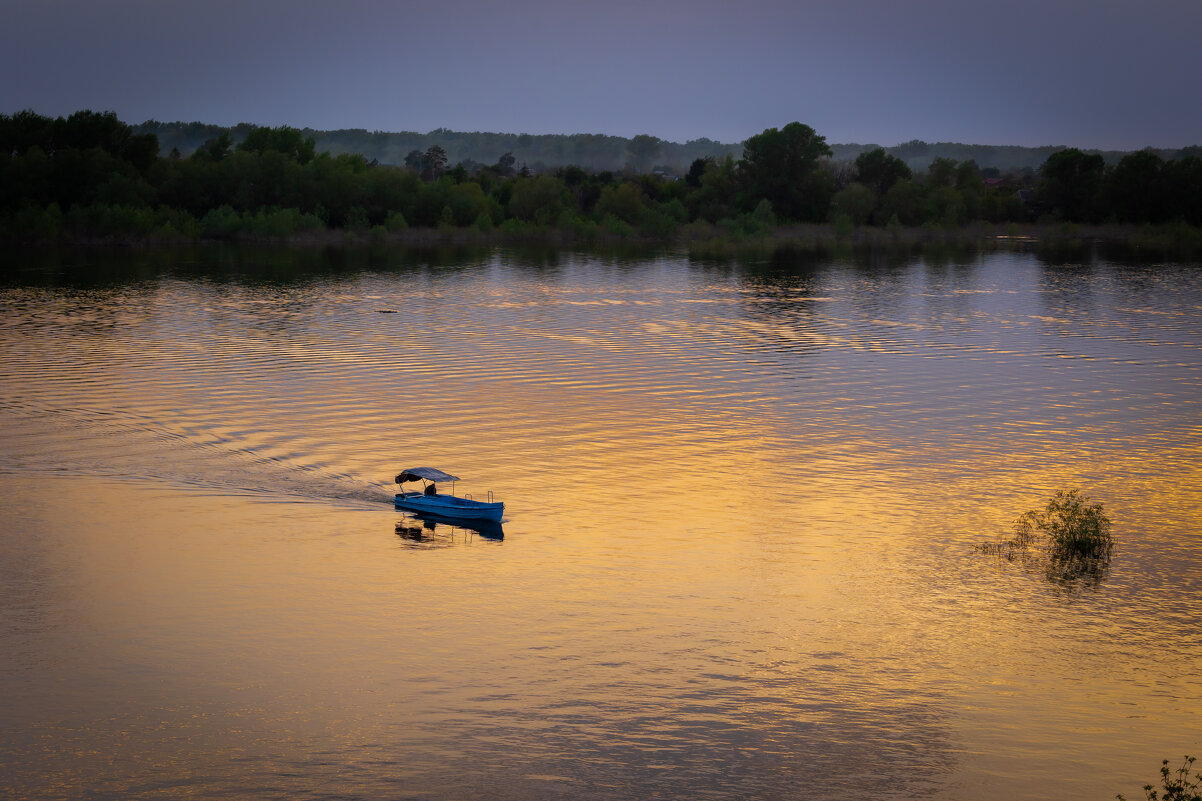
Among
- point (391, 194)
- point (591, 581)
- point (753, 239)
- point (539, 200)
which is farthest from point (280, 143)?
point (591, 581)

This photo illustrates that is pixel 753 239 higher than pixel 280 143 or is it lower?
lower

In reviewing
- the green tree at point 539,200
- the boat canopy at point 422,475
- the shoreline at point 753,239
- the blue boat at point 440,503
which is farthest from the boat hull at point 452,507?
the green tree at point 539,200

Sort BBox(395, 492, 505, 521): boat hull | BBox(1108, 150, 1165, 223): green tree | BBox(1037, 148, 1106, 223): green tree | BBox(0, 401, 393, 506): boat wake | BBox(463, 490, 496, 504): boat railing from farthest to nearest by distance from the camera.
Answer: BBox(1037, 148, 1106, 223): green tree → BBox(1108, 150, 1165, 223): green tree → BBox(0, 401, 393, 506): boat wake → BBox(463, 490, 496, 504): boat railing → BBox(395, 492, 505, 521): boat hull

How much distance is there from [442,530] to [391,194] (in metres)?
155

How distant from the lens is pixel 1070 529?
28.5m

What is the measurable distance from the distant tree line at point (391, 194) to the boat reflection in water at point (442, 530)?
13706 centimetres

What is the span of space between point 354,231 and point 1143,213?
122 m

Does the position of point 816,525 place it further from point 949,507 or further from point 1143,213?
point 1143,213

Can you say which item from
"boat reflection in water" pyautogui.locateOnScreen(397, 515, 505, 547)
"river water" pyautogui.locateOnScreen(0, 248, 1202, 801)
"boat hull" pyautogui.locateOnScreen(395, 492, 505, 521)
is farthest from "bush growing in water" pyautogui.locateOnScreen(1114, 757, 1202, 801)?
"boat hull" pyautogui.locateOnScreen(395, 492, 505, 521)

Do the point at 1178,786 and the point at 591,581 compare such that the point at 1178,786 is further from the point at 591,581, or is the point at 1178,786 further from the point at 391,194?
the point at 391,194

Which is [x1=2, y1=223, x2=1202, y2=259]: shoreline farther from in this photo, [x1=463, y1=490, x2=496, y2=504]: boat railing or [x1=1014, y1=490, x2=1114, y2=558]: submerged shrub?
[x1=1014, y1=490, x2=1114, y2=558]: submerged shrub

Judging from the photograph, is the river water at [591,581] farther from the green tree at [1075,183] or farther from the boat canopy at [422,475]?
the green tree at [1075,183]

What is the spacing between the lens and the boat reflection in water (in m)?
29.5

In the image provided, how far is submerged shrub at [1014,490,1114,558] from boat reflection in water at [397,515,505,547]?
1339 centimetres
